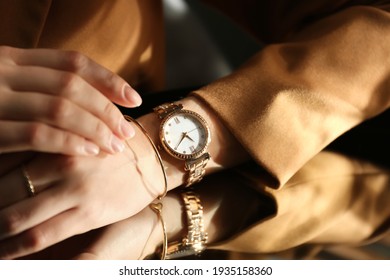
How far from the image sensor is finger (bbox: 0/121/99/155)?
0.49 meters

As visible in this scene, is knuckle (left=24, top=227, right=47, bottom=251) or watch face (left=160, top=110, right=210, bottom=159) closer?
knuckle (left=24, top=227, right=47, bottom=251)

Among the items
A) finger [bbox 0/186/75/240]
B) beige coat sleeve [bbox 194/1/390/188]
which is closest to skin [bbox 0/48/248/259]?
finger [bbox 0/186/75/240]

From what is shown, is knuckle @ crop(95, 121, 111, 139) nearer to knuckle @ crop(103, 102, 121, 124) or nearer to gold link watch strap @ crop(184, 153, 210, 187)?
knuckle @ crop(103, 102, 121, 124)

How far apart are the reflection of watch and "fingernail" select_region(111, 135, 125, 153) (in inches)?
3.0

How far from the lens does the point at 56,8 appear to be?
68cm

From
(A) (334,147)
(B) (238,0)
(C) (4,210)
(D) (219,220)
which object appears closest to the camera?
(C) (4,210)

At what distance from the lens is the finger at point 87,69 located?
1.74ft

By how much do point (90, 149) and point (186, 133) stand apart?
0.43ft

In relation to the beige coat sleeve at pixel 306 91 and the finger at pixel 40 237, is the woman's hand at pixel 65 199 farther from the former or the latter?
the beige coat sleeve at pixel 306 91

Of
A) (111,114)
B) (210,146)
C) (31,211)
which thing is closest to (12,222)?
(31,211)

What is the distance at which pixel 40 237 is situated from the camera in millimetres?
489

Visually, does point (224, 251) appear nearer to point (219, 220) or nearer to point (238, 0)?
point (219, 220)

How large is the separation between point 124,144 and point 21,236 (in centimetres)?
14
